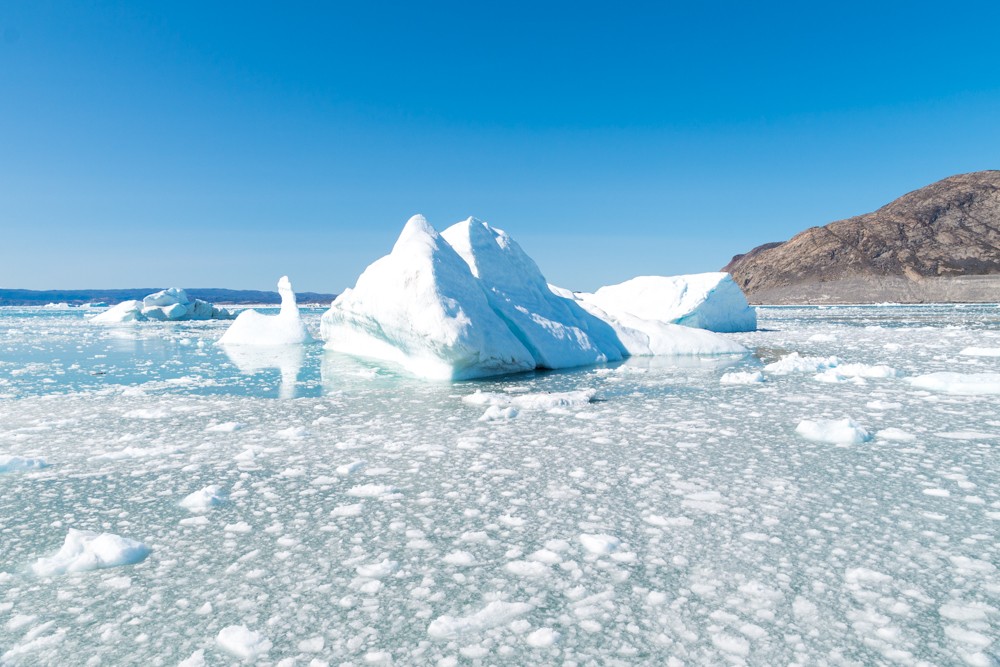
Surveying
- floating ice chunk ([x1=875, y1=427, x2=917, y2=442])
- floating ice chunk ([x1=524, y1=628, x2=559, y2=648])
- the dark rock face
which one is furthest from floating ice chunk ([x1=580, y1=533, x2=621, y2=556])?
the dark rock face

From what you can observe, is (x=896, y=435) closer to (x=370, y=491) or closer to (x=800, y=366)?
(x=370, y=491)

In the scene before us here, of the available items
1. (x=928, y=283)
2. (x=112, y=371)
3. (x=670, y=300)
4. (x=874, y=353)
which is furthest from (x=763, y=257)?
(x=112, y=371)

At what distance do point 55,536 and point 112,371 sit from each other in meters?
8.45

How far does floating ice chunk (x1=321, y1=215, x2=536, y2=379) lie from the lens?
7.99 metres

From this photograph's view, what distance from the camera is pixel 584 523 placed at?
275 centimetres

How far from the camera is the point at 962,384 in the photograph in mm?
6426

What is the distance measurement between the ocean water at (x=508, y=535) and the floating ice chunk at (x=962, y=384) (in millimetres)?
618

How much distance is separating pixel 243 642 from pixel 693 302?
19.6m

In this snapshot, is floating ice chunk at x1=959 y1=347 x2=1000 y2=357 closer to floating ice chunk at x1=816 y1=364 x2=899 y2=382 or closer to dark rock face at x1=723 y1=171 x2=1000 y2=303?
floating ice chunk at x1=816 y1=364 x2=899 y2=382

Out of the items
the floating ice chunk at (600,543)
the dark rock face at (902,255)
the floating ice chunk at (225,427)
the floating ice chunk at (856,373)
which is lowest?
the floating ice chunk at (225,427)

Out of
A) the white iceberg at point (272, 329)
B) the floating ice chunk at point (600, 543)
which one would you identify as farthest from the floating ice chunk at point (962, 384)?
the white iceberg at point (272, 329)

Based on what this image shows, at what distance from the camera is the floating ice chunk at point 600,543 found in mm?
2438

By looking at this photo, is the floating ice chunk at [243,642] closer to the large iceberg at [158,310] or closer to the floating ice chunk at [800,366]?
the floating ice chunk at [800,366]

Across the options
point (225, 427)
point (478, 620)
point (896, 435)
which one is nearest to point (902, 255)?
point (896, 435)
